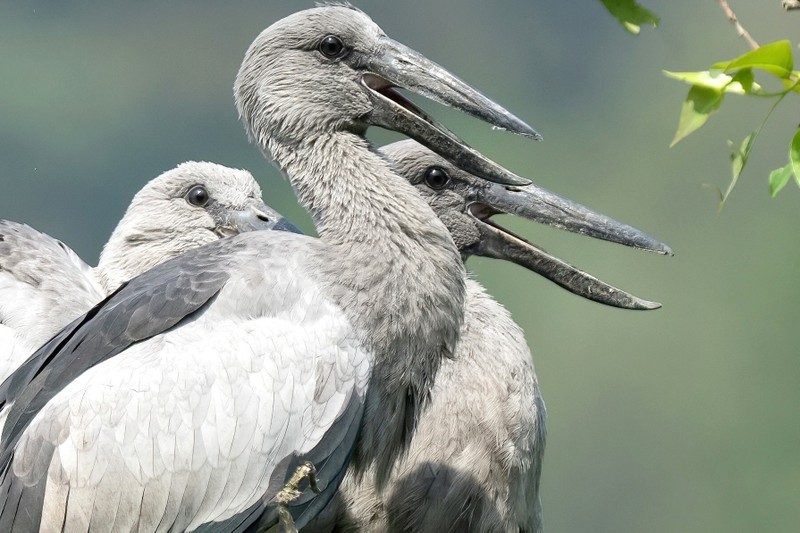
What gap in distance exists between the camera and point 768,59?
4.91 feet

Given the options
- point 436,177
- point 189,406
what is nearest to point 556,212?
point 436,177

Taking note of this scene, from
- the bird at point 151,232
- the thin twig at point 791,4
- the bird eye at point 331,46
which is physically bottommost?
the bird at point 151,232

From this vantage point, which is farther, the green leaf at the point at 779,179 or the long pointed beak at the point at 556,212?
the long pointed beak at the point at 556,212

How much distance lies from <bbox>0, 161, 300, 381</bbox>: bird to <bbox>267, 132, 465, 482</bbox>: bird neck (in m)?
0.79

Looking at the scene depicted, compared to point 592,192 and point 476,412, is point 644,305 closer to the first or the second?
point 476,412

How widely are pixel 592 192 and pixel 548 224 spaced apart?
1138cm

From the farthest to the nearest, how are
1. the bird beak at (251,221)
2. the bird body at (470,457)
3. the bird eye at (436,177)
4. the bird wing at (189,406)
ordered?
the bird beak at (251,221) < the bird eye at (436,177) < the bird body at (470,457) < the bird wing at (189,406)

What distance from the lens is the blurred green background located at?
44.0 ft

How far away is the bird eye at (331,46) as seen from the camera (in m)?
3.03

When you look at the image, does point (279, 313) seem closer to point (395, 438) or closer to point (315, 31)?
point (395, 438)

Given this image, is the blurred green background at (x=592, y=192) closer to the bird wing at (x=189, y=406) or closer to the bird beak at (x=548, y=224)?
the bird beak at (x=548, y=224)

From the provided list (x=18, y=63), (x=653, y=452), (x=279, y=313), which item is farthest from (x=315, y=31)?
(x=18, y=63)

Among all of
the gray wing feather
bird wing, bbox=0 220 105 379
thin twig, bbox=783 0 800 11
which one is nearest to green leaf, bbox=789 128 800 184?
thin twig, bbox=783 0 800 11

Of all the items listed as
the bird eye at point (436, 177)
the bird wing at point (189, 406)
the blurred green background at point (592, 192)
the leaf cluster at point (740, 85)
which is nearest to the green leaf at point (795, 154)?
the leaf cluster at point (740, 85)
